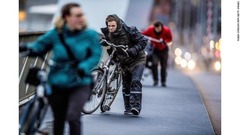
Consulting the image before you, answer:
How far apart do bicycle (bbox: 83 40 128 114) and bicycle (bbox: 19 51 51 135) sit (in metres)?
1.88

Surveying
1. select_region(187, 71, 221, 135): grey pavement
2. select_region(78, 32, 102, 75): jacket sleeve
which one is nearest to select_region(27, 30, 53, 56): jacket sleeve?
select_region(78, 32, 102, 75): jacket sleeve

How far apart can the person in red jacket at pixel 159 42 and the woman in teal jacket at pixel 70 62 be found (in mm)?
5696

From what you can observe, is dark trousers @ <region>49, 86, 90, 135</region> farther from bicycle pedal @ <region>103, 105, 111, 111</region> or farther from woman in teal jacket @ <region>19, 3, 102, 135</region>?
bicycle pedal @ <region>103, 105, 111, 111</region>

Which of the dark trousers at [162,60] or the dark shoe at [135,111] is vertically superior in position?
the dark trousers at [162,60]

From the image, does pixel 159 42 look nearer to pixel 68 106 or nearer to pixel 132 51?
pixel 132 51

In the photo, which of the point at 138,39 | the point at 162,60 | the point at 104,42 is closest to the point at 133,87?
the point at 138,39

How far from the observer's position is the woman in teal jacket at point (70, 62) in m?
5.79

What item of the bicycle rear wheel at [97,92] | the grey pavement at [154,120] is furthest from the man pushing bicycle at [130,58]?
the bicycle rear wheel at [97,92]

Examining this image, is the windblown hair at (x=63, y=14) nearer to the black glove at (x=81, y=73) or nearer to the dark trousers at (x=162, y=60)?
the black glove at (x=81, y=73)

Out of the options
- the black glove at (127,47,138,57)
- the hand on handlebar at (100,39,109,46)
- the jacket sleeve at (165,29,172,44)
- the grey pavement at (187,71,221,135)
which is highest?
the jacket sleeve at (165,29,172,44)

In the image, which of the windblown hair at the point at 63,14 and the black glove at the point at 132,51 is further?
the black glove at the point at 132,51

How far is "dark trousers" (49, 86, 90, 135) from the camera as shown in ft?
19.1

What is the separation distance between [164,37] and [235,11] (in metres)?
5.03

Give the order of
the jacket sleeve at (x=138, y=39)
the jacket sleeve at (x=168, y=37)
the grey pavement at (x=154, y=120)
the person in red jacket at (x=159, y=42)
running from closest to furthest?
the grey pavement at (x=154, y=120), the jacket sleeve at (x=138, y=39), the jacket sleeve at (x=168, y=37), the person in red jacket at (x=159, y=42)
